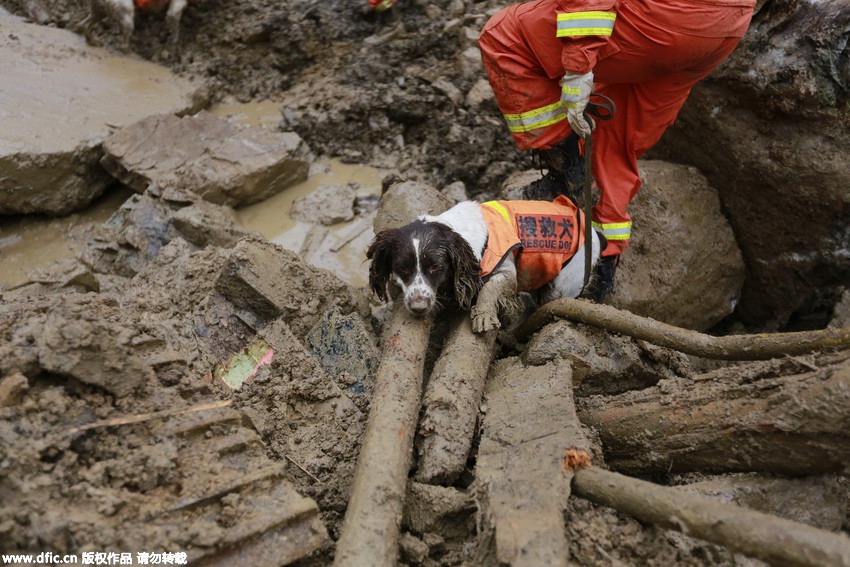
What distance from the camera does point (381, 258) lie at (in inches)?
158

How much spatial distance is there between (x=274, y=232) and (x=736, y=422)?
4125 mm

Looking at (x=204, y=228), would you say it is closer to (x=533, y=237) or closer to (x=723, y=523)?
(x=533, y=237)

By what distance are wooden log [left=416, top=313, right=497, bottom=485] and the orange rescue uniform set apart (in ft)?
5.16

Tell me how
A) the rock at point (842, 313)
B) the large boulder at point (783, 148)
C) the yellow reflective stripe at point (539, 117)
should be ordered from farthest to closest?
1. the rock at point (842, 313)
2. the large boulder at point (783, 148)
3. the yellow reflective stripe at point (539, 117)

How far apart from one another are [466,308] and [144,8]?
612 cm

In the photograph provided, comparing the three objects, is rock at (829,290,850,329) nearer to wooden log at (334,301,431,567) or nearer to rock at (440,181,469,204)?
rock at (440,181,469,204)

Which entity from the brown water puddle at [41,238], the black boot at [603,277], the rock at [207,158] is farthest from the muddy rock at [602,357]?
the brown water puddle at [41,238]

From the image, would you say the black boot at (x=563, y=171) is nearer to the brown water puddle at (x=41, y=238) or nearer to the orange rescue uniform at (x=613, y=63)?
the orange rescue uniform at (x=613, y=63)

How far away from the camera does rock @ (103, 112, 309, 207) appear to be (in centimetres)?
573

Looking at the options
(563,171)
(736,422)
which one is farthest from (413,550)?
(563,171)

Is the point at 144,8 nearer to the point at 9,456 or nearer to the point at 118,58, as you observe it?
the point at 118,58

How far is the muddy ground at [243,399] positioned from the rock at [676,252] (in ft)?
2.65

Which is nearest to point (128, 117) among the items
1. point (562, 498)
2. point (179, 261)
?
point (179, 261)

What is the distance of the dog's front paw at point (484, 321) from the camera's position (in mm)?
3615
